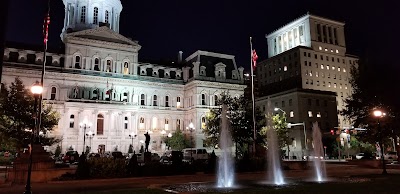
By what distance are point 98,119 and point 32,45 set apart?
20.9m

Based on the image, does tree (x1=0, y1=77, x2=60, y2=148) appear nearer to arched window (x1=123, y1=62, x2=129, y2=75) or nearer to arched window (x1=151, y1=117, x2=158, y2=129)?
arched window (x1=123, y1=62, x2=129, y2=75)

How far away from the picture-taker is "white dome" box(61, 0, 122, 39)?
233ft

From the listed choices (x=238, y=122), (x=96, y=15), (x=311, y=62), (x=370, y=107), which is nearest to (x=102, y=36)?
(x=96, y=15)

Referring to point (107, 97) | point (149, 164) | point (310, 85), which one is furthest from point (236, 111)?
point (310, 85)

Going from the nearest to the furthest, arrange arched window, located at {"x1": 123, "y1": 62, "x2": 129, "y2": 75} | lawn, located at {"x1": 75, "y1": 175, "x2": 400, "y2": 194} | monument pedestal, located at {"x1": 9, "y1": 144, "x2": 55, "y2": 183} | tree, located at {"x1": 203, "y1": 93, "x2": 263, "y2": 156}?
lawn, located at {"x1": 75, "y1": 175, "x2": 400, "y2": 194}
monument pedestal, located at {"x1": 9, "y1": 144, "x2": 55, "y2": 183}
tree, located at {"x1": 203, "y1": 93, "x2": 263, "y2": 156}
arched window, located at {"x1": 123, "y1": 62, "x2": 129, "y2": 75}

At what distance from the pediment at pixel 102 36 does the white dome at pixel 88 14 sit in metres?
7.67

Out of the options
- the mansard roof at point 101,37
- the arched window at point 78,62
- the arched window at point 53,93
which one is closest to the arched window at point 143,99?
the mansard roof at point 101,37

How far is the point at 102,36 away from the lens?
2482 inches

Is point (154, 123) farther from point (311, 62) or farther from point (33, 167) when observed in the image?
point (311, 62)

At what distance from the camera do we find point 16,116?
34938 mm

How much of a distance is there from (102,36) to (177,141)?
25.0m

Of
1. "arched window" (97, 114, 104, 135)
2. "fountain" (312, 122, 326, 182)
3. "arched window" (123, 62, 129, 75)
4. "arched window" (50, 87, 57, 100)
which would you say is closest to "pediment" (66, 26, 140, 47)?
"arched window" (123, 62, 129, 75)

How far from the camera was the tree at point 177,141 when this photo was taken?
204 ft

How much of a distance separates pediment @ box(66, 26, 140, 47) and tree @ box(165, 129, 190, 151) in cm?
2004
